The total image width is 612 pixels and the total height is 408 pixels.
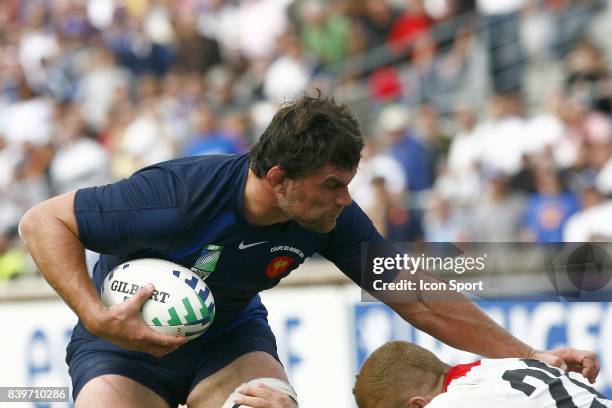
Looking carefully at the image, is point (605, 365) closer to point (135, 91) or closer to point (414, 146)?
point (414, 146)

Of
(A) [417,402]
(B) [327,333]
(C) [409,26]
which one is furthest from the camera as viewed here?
(C) [409,26]

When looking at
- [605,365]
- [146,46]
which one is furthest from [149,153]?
[605,365]

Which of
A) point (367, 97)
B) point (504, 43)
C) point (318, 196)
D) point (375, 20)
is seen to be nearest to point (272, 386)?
point (318, 196)

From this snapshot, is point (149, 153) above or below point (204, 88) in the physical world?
below

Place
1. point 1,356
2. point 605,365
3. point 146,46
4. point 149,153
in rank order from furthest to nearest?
point 146,46
point 149,153
point 1,356
point 605,365

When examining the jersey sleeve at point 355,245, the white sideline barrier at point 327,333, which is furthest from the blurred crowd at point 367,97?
the jersey sleeve at point 355,245

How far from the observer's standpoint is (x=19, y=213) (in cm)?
1356

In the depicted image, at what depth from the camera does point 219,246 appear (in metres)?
4.88

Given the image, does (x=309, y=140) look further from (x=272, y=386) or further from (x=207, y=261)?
(x=272, y=386)

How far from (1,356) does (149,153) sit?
423 centimetres

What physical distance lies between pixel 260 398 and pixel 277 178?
0.92m

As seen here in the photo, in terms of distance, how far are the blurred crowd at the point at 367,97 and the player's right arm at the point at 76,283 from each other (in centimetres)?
542

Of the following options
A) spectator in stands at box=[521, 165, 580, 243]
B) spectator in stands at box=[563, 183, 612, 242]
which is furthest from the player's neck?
spectator in stands at box=[521, 165, 580, 243]

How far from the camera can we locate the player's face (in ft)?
15.2
